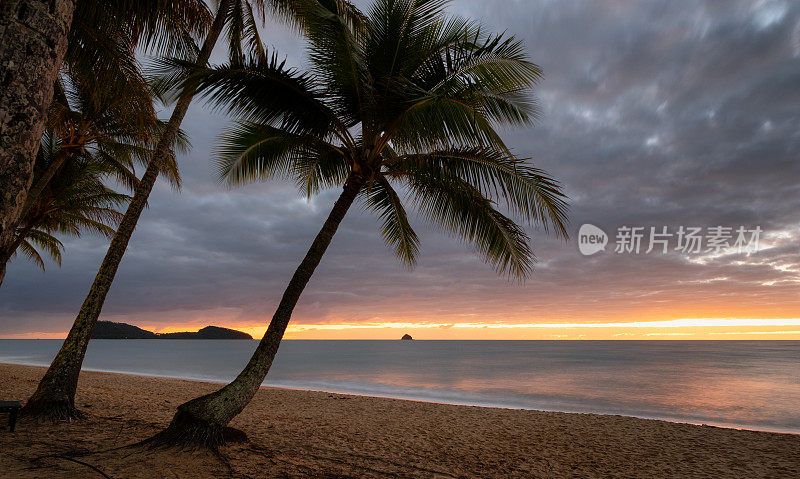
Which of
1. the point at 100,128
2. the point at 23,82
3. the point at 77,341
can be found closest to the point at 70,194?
the point at 100,128

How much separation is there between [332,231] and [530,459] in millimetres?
4539

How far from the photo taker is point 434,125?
516 centimetres

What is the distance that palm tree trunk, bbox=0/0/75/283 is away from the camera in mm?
1795

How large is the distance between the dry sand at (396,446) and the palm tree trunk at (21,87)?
3403mm

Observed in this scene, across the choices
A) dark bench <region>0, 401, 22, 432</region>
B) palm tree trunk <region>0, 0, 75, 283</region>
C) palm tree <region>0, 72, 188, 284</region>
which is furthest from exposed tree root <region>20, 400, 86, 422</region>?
palm tree trunk <region>0, 0, 75, 283</region>

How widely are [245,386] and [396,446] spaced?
2.75 m

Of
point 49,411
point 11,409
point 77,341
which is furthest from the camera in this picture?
point 77,341

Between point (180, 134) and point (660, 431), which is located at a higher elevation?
point (180, 134)

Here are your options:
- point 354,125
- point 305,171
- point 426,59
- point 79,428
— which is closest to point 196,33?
point 305,171

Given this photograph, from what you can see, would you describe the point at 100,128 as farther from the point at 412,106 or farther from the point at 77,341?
the point at 412,106

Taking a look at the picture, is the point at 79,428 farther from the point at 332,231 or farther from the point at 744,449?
the point at 744,449

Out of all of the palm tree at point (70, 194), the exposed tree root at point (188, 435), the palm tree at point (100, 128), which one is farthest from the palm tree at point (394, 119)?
the palm tree at point (70, 194)

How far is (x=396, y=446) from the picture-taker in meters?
6.65

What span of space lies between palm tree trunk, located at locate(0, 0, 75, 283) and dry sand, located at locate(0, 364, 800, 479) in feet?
11.2
